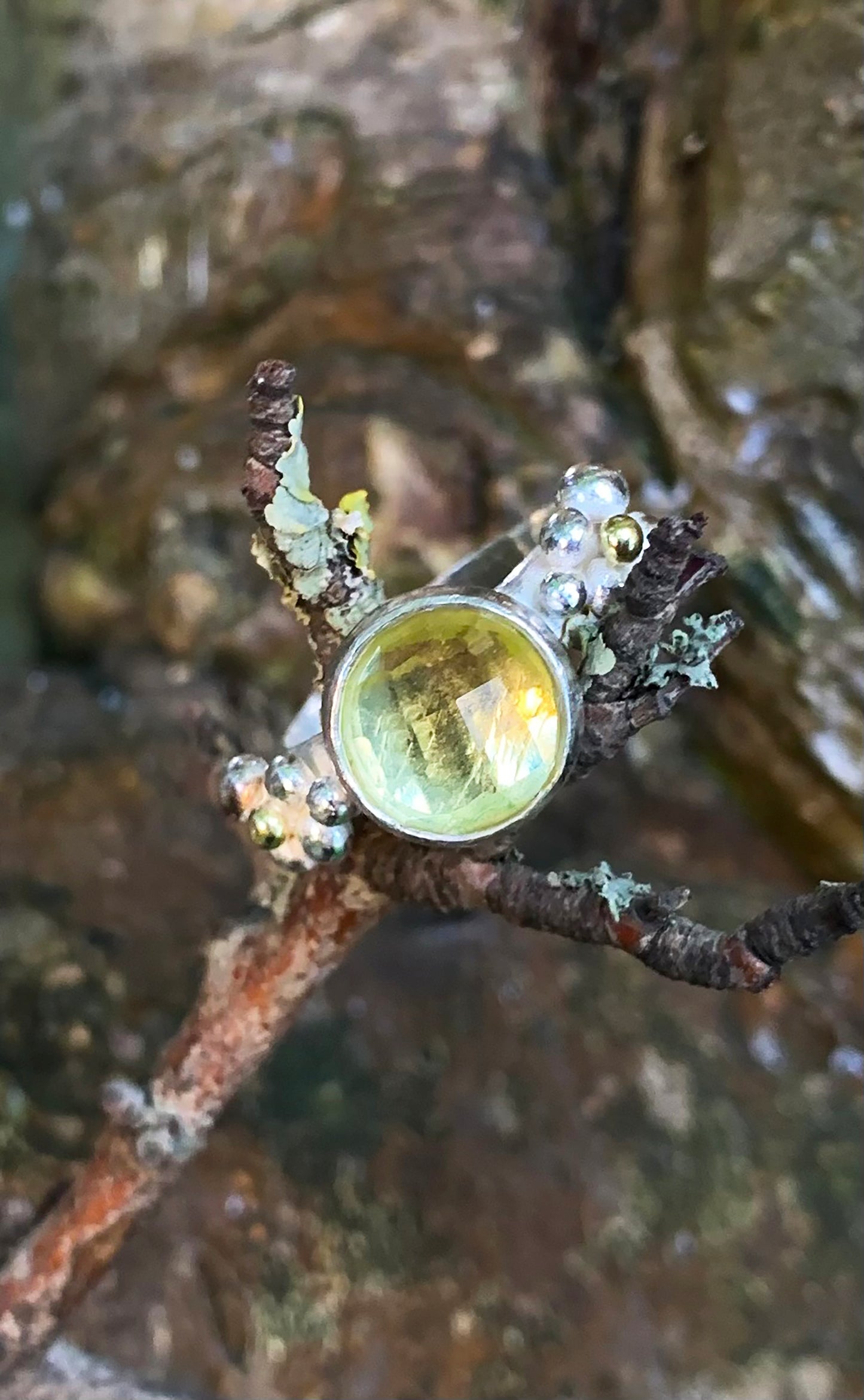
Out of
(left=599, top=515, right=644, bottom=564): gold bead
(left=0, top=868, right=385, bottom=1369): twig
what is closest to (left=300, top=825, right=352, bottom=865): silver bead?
(left=0, top=868, right=385, bottom=1369): twig

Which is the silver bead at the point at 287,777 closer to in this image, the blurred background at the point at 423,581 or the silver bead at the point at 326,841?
the silver bead at the point at 326,841

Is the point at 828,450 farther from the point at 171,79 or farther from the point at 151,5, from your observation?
the point at 151,5

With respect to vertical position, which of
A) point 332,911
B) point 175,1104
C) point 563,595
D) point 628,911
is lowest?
point 175,1104

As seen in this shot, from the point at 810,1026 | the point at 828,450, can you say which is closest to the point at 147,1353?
the point at 810,1026

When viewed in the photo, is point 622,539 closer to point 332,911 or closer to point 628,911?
point 628,911

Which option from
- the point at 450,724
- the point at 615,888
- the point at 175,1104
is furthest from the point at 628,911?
the point at 175,1104

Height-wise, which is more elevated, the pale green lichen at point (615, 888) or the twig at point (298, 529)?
the twig at point (298, 529)

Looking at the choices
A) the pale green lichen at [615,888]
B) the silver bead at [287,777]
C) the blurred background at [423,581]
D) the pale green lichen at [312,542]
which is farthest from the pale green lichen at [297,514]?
the blurred background at [423,581]
